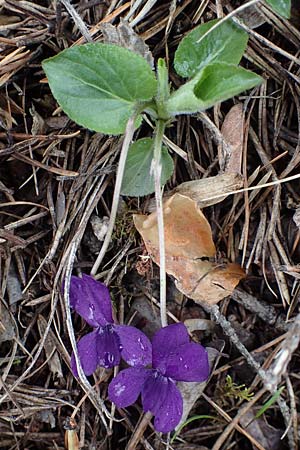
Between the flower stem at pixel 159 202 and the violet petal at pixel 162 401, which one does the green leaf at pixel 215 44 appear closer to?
the flower stem at pixel 159 202

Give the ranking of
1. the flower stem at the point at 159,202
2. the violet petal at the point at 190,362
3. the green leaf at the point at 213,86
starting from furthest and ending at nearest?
1. the violet petal at the point at 190,362
2. the flower stem at the point at 159,202
3. the green leaf at the point at 213,86

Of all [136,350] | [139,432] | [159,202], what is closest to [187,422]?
[139,432]

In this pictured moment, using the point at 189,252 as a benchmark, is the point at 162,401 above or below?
below

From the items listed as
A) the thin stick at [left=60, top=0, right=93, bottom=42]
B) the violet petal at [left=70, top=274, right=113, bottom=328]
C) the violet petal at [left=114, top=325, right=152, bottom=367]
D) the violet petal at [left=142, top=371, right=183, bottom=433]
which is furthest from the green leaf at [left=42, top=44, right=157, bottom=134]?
the violet petal at [left=142, top=371, right=183, bottom=433]

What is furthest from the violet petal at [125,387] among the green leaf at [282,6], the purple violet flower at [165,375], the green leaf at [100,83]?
the green leaf at [282,6]

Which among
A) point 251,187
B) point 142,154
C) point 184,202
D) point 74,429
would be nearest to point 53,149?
point 142,154

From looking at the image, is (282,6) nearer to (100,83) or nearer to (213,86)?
(213,86)
